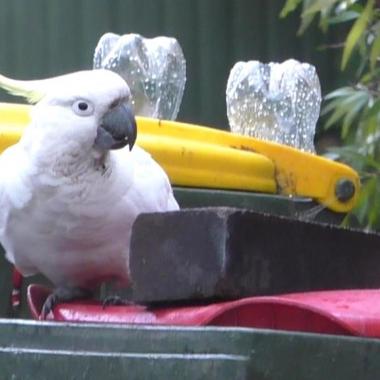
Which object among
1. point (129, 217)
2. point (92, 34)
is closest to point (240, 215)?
point (129, 217)

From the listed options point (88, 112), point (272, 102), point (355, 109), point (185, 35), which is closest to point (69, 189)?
A: point (88, 112)

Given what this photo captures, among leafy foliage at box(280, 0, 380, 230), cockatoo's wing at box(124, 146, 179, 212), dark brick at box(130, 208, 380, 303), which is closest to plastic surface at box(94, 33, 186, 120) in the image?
leafy foliage at box(280, 0, 380, 230)

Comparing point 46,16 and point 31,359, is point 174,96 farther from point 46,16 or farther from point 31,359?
point 46,16

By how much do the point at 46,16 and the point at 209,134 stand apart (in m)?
2.13

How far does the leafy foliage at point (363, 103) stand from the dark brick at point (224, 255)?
1.26 metres

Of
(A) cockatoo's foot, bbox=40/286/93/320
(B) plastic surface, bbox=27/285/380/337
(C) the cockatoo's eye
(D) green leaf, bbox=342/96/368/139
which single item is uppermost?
→ (C) the cockatoo's eye

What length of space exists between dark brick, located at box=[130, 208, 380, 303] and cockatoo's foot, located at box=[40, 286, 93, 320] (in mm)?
345

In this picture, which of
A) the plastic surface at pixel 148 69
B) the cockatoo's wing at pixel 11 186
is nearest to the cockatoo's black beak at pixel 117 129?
the cockatoo's wing at pixel 11 186

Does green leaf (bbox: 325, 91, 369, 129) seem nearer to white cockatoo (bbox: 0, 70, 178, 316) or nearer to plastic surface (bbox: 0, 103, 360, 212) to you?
plastic surface (bbox: 0, 103, 360, 212)

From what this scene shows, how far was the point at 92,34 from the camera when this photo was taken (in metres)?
4.40

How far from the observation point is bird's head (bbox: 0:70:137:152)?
6.84 ft

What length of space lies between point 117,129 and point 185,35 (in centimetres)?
243

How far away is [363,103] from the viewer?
309 cm

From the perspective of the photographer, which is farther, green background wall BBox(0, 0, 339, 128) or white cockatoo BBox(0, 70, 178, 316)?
green background wall BBox(0, 0, 339, 128)
